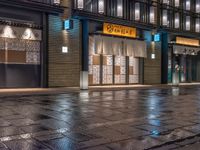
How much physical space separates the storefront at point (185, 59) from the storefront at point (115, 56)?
5.31 m

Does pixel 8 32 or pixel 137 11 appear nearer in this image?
pixel 8 32

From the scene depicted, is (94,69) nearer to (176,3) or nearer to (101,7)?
(101,7)

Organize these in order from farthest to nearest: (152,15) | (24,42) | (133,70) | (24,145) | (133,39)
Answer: (152,15) → (133,70) → (133,39) → (24,42) → (24,145)

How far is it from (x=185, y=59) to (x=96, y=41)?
586 inches

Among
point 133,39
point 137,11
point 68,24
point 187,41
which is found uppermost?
point 137,11

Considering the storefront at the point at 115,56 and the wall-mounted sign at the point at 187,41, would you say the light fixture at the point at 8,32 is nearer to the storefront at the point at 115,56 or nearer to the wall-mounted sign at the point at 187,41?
the storefront at the point at 115,56

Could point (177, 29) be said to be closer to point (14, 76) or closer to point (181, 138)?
point (14, 76)

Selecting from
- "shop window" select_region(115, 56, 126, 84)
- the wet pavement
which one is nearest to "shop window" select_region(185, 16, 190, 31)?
"shop window" select_region(115, 56, 126, 84)

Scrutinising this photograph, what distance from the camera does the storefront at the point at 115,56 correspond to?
1016 inches

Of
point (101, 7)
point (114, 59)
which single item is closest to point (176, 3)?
point (114, 59)

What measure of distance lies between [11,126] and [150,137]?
351cm

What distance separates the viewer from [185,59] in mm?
36250

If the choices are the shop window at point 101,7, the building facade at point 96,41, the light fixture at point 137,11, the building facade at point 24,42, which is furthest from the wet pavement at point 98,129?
the light fixture at point 137,11

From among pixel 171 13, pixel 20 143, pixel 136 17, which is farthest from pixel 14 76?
pixel 171 13
